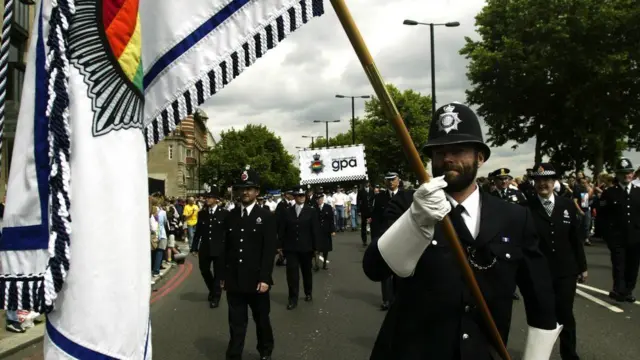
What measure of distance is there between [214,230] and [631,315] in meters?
6.44

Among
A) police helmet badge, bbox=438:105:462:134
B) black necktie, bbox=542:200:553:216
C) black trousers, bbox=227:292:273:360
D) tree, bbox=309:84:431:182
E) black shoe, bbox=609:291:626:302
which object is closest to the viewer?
police helmet badge, bbox=438:105:462:134

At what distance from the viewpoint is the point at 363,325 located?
7.84 metres

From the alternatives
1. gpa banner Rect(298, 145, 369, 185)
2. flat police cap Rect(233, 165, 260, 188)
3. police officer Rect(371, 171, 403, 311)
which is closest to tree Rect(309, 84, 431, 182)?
gpa banner Rect(298, 145, 369, 185)

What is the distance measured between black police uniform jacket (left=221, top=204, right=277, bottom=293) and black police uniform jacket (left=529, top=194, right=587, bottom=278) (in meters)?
2.90

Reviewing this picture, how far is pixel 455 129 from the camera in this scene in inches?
96.0

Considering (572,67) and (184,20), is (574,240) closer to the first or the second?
(184,20)

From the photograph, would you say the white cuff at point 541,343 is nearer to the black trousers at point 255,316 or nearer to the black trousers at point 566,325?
the black trousers at point 566,325

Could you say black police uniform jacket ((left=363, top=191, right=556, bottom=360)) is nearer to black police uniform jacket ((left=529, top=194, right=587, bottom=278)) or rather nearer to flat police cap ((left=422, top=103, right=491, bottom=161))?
flat police cap ((left=422, top=103, right=491, bottom=161))

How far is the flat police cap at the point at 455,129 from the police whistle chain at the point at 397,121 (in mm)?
411

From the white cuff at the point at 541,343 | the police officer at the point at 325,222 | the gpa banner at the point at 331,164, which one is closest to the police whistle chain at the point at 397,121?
the white cuff at the point at 541,343

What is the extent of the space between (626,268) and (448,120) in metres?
8.18

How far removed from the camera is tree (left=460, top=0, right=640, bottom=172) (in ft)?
83.1

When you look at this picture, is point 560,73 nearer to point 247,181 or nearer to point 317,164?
point 317,164

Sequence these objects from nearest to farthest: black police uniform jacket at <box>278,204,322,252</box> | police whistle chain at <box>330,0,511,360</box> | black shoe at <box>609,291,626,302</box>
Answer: police whistle chain at <box>330,0,511,360</box>, black shoe at <box>609,291,626,302</box>, black police uniform jacket at <box>278,204,322,252</box>
